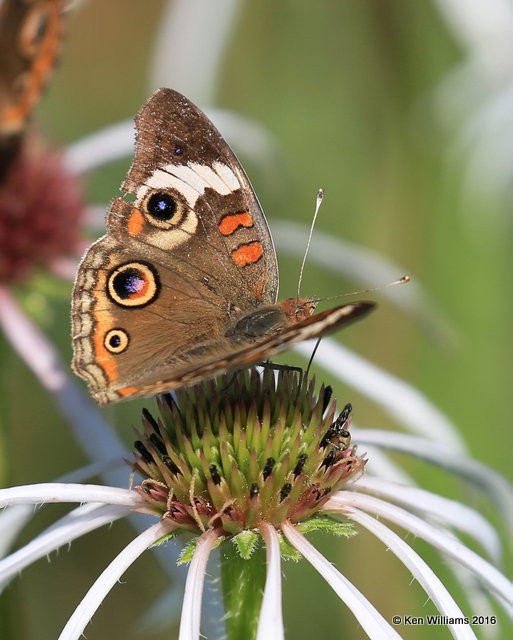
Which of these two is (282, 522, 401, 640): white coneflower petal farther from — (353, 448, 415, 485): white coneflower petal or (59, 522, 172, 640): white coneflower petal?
(353, 448, 415, 485): white coneflower petal

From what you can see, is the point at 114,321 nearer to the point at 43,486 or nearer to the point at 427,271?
the point at 43,486

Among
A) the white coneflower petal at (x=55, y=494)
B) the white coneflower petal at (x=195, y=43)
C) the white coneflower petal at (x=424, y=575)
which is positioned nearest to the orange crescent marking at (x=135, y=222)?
the white coneflower petal at (x=55, y=494)

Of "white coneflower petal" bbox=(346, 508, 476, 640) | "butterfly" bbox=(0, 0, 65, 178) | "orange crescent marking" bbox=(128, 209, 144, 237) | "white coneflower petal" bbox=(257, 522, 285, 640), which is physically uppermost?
"butterfly" bbox=(0, 0, 65, 178)

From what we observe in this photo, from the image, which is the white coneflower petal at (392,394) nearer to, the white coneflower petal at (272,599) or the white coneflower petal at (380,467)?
the white coneflower petal at (380,467)

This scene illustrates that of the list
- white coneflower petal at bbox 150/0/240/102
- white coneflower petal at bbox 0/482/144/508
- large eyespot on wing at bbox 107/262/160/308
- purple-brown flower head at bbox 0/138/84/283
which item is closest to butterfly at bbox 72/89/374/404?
large eyespot on wing at bbox 107/262/160/308

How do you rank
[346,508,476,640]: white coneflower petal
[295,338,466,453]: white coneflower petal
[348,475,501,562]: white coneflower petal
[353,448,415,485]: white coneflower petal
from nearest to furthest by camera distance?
[346,508,476,640]: white coneflower petal
[348,475,501,562]: white coneflower petal
[353,448,415,485]: white coneflower petal
[295,338,466,453]: white coneflower petal

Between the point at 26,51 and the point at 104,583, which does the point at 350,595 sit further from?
the point at 26,51

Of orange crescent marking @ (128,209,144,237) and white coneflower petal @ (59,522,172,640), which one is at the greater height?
orange crescent marking @ (128,209,144,237)
